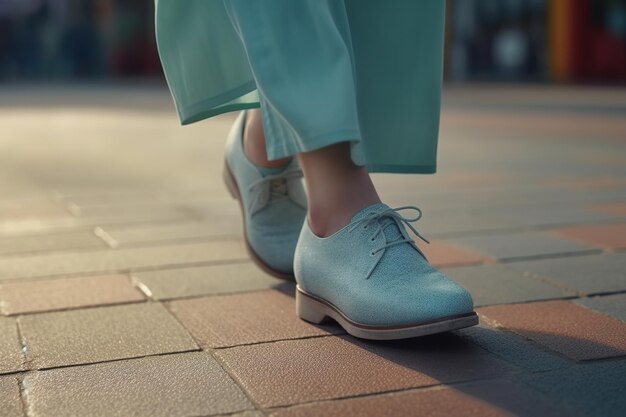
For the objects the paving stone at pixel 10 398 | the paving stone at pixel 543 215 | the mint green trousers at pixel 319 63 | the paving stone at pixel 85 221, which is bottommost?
the paving stone at pixel 543 215

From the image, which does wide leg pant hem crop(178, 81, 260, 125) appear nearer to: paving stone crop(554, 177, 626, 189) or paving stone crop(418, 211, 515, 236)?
paving stone crop(418, 211, 515, 236)

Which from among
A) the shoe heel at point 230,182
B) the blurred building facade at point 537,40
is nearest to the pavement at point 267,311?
the shoe heel at point 230,182

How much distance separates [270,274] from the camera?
202 centimetres

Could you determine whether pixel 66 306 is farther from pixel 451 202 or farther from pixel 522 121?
pixel 522 121

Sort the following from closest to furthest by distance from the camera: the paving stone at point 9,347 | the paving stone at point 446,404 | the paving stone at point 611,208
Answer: the paving stone at point 446,404 → the paving stone at point 9,347 → the paving stone at point 611,208

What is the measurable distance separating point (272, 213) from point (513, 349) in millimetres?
683

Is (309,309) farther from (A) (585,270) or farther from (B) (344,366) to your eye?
(A) (585,270)

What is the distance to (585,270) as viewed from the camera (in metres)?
2.14

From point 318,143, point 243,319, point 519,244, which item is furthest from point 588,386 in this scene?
point 519,244

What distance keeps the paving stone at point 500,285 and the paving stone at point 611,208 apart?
39.8 inches

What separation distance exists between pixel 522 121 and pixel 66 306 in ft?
21.7

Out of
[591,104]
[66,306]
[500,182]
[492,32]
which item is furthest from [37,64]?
[66,306]

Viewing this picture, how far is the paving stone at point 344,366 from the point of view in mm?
1343

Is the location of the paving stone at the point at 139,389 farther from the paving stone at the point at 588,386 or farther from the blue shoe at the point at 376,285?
the paving stone at the point at 588,386
